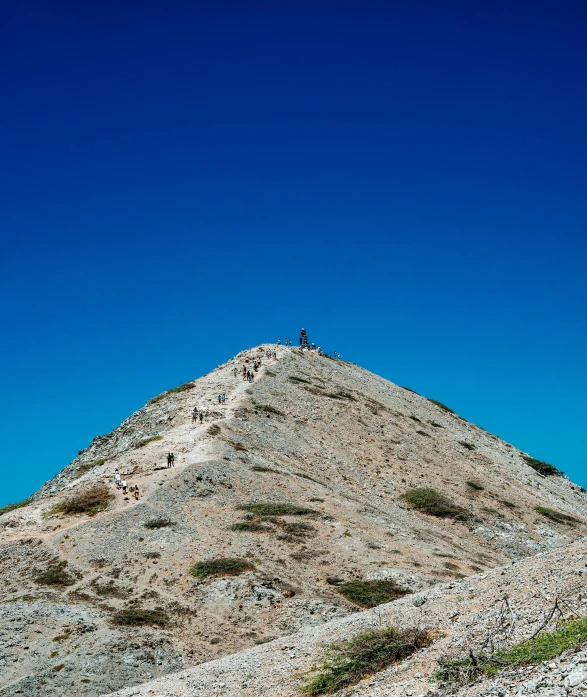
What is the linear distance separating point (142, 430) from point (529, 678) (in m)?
64.4

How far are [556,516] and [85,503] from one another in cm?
5058

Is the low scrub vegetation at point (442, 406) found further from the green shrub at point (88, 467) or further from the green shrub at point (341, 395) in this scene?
the green shrub at point (88, 467)

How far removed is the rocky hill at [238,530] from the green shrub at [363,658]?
634 centimetres

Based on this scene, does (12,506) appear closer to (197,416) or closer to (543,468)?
(197,416)

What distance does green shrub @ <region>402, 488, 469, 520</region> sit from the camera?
64500 mm

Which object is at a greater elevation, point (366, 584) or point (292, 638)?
point (366, 584)

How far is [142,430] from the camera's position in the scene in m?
74.5

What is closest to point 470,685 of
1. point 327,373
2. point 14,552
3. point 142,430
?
point 14,552

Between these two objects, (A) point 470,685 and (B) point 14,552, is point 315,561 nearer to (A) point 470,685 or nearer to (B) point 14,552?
(B) point 14,552

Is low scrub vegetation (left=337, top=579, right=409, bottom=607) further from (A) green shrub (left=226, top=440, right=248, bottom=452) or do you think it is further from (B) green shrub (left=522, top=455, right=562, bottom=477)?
(B) green shrub (left=522, top=455, right=562, bottom=477)

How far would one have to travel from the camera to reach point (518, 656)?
52.1 feet

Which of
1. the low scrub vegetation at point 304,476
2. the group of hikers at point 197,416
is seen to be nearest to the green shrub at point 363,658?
the low scrub vegetation at point 304,476

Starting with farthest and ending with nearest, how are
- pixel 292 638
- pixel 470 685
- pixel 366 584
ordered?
pixel 366 584 → pixel 292 638 → pixel 470 685

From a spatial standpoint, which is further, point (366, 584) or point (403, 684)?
point (366, 584)
